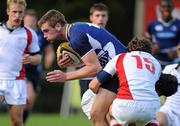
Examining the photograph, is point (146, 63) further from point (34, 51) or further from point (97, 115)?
Answer: point (34, 51)

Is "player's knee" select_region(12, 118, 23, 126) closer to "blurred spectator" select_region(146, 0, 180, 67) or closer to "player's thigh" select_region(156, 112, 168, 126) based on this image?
"player's thigh" select_region(156, 112, 168, 126)

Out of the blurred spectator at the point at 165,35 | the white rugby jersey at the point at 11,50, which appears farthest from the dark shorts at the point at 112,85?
the blurred spectator at the point at 165,35

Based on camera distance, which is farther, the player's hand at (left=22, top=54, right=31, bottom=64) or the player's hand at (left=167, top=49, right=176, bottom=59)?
the player's hand at (left=167, top=49, right=176, bottom=59)

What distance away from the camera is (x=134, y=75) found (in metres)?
9.03

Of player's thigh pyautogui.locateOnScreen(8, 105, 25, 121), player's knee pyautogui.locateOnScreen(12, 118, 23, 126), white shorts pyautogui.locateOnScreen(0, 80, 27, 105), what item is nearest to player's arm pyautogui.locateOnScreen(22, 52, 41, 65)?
white shorts pyautogui.locateOnScreen(0, 80, 27, 105)

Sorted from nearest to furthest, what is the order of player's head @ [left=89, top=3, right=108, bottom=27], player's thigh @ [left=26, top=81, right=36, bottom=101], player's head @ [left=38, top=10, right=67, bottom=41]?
player's head @ [left=38, top=10, right=67, bottom=41] → player's head @ [left=89, top=3, right=108, bottom=27] → player's thigh @ [left=26, top=81, right=36, bottom=101]

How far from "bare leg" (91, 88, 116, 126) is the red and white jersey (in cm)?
25

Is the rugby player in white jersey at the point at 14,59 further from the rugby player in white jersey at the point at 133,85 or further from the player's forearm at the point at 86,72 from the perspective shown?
the rugby player in white jersey at the point at 133,85

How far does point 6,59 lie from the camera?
10.8 m

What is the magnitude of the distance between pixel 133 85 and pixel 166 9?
6.03 metres

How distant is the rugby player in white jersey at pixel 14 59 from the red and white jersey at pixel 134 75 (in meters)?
2.04

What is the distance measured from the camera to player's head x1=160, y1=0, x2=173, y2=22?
48.5 ft

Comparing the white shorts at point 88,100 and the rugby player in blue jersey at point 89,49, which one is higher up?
the rugby player in blue jersey at point 89,49

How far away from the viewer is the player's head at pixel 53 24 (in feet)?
31.1
